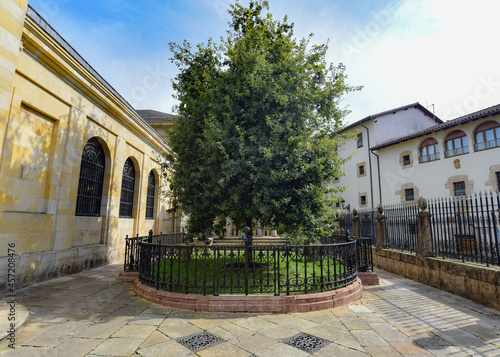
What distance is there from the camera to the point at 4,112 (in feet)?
17.7

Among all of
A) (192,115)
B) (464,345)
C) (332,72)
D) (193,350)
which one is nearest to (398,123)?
(332,72)

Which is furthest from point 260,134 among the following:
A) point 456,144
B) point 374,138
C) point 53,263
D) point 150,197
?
point 374,138

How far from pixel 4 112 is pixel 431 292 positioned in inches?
423

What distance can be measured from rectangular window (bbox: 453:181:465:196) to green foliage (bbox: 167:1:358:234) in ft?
52.8

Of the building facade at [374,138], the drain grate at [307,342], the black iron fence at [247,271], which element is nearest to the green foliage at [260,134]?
the black iron fence at [247,271]

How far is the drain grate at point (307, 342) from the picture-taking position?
3.58 meters

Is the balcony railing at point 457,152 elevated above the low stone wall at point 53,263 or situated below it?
above

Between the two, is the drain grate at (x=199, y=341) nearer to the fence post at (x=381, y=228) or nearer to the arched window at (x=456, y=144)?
the fence post at (x=381, y=228)

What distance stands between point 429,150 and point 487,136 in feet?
12.4

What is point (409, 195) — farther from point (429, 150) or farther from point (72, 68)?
point (72, 68)

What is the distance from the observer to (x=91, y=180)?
9938 millimetres

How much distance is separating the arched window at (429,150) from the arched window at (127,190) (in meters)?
21.3

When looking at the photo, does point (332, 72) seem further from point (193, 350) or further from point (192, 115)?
point (193, 350)

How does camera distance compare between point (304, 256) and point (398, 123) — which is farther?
point (398, 123)
